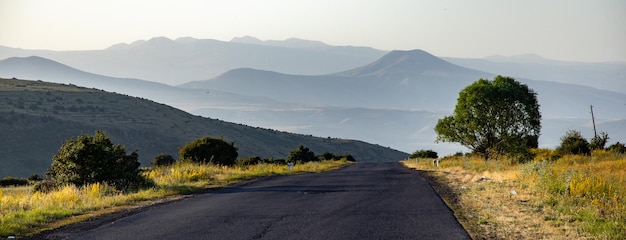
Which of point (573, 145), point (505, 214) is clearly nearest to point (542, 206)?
point (505, 214)

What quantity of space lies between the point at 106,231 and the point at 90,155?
1010 cm

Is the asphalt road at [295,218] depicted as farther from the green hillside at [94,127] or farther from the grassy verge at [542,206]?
the green hillside at [94,127]

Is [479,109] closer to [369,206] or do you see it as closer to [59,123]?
[369,206]

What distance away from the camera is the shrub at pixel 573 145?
4534cm

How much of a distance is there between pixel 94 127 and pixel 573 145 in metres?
80.0

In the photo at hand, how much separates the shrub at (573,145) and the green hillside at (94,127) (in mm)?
57257

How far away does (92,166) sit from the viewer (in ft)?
71.4

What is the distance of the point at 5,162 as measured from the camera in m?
83.2

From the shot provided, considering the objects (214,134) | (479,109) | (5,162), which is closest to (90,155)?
(479,109)

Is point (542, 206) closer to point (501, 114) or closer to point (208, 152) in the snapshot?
point (501, 114)

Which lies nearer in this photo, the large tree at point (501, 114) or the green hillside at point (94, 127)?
the large tree at point (501, 114)

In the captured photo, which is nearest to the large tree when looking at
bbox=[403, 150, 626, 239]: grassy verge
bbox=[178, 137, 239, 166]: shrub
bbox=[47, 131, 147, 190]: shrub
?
bbox=[178, 137, 239, 166]: shrub

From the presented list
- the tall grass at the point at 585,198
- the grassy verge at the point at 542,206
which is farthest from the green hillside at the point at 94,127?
the tall grass at the point at 585,198

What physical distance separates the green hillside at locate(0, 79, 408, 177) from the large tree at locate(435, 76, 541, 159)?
55797mm
